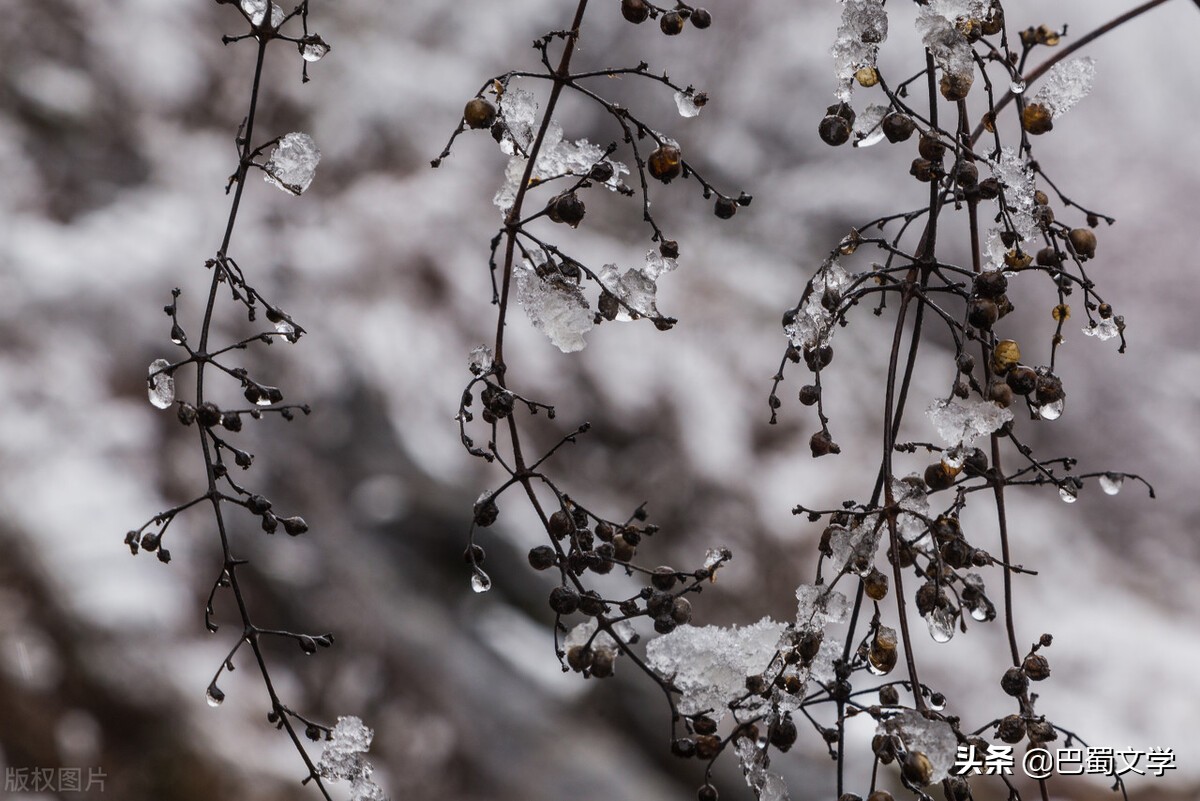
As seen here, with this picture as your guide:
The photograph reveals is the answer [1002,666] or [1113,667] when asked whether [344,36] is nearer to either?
[1002,666]

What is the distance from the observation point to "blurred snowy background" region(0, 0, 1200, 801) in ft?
6.40

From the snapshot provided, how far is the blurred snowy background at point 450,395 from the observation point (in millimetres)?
1951

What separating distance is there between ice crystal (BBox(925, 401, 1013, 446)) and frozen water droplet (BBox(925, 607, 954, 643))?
0.40 feet

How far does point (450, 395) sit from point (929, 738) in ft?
6.79

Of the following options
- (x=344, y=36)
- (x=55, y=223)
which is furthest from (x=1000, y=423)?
(x=344, y=36)

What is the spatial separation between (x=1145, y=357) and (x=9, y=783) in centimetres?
300

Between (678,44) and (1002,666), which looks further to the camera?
(678,44)

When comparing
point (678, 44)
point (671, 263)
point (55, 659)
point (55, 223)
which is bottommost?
point (671, 263)

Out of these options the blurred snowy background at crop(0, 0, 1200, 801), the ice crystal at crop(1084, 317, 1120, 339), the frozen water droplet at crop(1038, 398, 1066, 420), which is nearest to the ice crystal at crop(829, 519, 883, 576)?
the frozen water droplet at crop(1038, 398, 1066, 420)

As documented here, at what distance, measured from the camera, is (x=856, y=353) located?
287cm

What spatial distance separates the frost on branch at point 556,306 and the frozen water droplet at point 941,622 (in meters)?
0.32

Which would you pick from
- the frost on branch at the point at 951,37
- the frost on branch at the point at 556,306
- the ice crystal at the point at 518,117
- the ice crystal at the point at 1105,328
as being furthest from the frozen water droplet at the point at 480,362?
the ice crystal at the point at 1105,328

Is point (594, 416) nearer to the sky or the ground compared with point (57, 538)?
nearer to the sky

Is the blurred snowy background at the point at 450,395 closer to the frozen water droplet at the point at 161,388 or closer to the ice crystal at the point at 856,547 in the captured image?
the frozen water droplet at the point at 161,388
